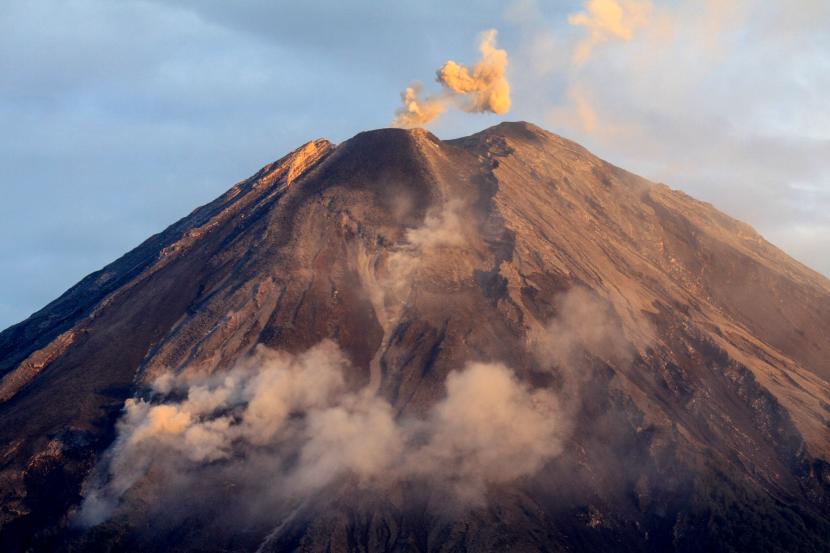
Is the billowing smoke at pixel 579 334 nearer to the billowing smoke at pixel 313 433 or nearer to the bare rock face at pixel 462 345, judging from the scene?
the bare rock face at pixel 462 345

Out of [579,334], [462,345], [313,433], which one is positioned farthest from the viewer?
[579,334]

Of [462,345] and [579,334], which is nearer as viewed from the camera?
[462,345]

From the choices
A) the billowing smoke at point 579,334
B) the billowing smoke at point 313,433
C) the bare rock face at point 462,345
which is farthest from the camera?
the billowing smoke at point 579,334

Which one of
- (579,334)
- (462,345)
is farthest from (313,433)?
(579,334)

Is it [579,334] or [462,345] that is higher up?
[462,345]

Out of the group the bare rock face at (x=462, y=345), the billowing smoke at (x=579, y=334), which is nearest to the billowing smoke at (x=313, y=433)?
the bare rock face at (x=462, y=345)

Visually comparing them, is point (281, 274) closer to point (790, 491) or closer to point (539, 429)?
point (539, 429)

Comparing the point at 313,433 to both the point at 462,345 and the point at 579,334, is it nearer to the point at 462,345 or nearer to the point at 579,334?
the point at 462,345

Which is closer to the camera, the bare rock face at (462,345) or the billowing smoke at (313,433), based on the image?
the bare rock face at (462,345)
